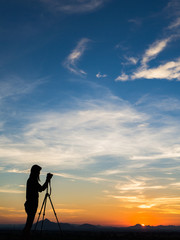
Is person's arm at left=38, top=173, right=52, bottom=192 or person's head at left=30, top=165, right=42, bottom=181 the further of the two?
person's arm at left=38, top=173, right=52, bottom=192

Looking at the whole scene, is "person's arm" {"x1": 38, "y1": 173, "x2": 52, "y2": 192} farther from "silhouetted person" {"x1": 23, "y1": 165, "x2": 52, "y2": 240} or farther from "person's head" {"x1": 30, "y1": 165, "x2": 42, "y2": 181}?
"person's head" {"x1": 30, "y1": 165, "x2": 42, "y2": 181}

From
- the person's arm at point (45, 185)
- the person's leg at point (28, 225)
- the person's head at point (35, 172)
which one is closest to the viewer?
the person's leg at point (28, 225)

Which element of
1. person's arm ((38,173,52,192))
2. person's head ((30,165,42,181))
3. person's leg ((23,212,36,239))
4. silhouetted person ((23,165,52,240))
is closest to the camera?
person's leg ((23,212,36,239))

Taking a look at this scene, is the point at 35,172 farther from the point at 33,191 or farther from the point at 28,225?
the point at 28,225

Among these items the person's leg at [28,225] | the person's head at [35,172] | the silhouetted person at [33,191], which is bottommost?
the person's leg at [28,225]

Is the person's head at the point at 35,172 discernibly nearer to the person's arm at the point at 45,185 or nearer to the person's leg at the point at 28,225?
the person's arm at the point at 45,185

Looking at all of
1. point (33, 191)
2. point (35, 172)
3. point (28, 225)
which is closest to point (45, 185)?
point (33, 191)

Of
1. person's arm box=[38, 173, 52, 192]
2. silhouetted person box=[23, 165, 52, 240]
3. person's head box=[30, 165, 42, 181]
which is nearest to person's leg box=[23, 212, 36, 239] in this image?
silhouetted person box=[23, 165, 52, 240]

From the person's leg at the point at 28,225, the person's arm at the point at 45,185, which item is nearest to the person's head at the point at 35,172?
the person's arm at the point at 45,185

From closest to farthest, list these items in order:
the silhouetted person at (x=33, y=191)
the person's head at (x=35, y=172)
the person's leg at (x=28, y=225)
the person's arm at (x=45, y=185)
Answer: the person's leg at (x=28, y=225) < the silhouetted person at (x=33, y=191) < the person's head at (x=35, y=172) < the person's arm at (x=45, y=185)

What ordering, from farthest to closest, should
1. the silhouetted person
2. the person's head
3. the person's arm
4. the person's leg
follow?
the person's arm < the person's head < the silhouetted person < the person's leg

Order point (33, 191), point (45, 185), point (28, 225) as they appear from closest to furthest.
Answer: point (28, 225) → point (33, 191) → point (45, 185)

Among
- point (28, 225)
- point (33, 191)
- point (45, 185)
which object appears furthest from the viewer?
point (45, 185)

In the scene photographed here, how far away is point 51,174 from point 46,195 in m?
1.00
